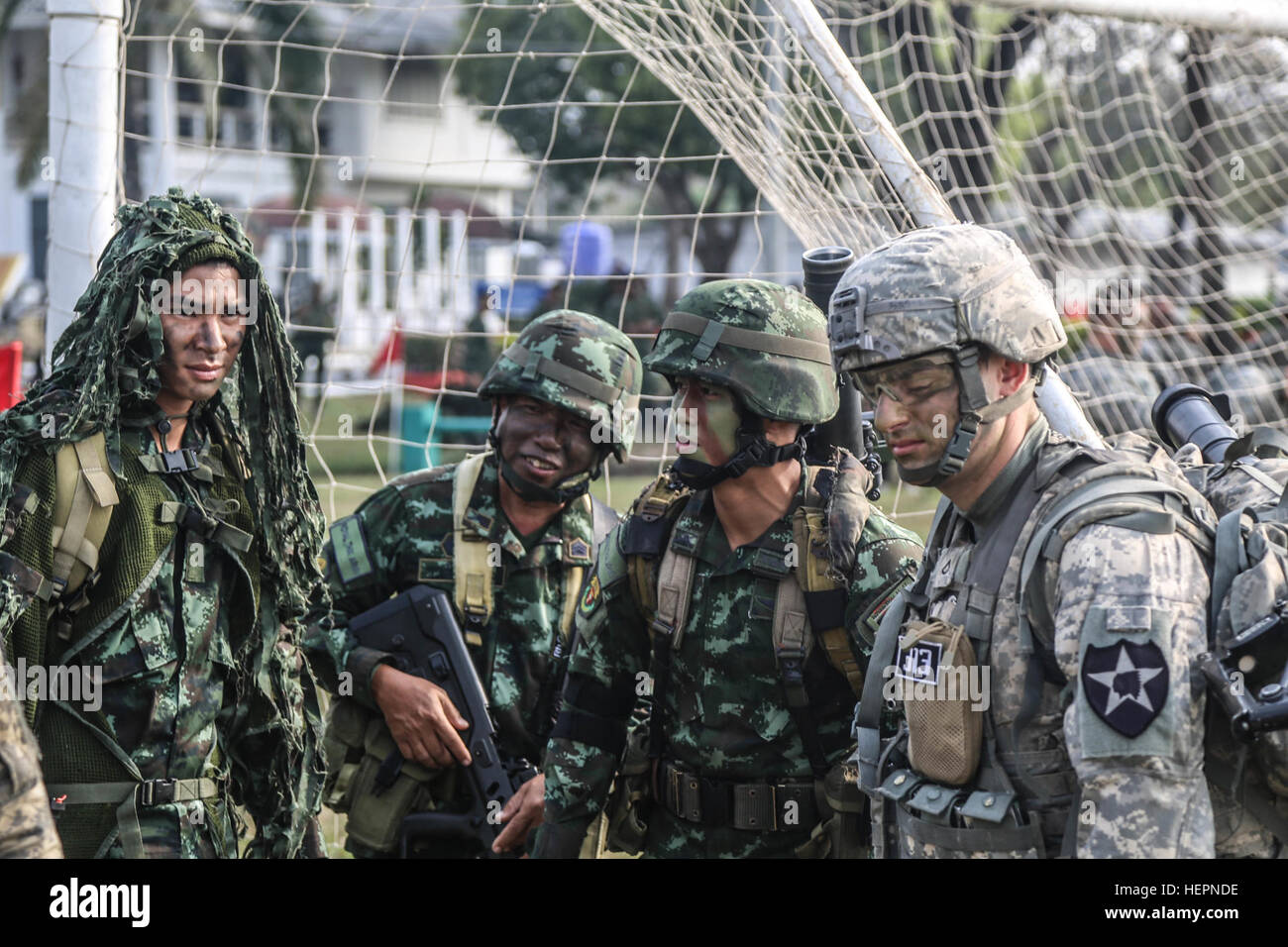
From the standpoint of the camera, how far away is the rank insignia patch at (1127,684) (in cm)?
232

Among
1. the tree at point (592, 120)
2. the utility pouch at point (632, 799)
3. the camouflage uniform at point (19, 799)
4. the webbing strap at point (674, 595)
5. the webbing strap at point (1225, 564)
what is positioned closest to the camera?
the camouflage uniform at point (19, 799)

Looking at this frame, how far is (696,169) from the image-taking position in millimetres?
25828

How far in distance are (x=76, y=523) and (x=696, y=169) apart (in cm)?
2317

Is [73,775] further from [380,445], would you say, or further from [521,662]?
[380,445]

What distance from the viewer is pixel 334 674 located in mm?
4406

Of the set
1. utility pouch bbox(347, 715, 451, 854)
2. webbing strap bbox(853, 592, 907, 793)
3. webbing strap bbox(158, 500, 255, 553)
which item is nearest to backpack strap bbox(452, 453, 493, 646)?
utility pouch bbox(347, 715, 451, 854)

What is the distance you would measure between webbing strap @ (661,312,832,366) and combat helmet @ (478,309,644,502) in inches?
27.1

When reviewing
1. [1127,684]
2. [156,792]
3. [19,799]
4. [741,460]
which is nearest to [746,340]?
[741,460]

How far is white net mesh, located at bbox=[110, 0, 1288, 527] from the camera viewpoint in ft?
18.9

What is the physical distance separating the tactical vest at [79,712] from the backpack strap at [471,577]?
3.61 feet

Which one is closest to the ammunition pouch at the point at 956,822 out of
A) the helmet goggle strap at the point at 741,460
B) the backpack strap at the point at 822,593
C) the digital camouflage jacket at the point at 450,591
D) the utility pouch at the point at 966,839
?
the utility pouch at the point at 966,839

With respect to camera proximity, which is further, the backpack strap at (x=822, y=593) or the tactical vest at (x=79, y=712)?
the backpack strap at (x=822, y=593)

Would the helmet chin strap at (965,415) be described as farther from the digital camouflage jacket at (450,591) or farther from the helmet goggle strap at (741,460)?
the digital camouflage jacket at (450,591)

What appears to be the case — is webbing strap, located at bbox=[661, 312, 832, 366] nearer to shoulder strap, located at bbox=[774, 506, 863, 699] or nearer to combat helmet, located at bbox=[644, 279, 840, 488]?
combat helmet, located at bbox=[644, 279, 840, 488]
